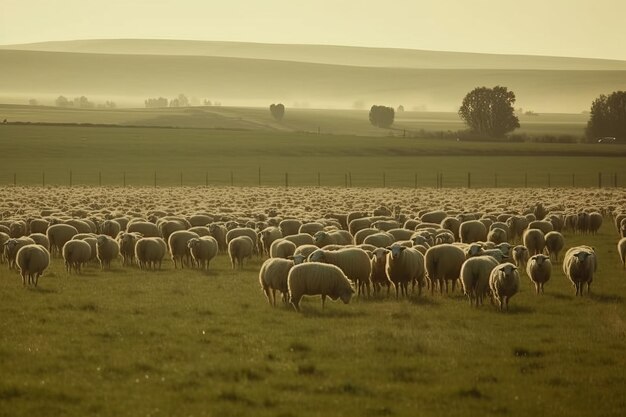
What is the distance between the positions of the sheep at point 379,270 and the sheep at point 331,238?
4272 mm

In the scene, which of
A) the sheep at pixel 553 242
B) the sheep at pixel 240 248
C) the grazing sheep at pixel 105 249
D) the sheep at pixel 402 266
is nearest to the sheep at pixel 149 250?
the grazing sheep at pixel 105 249

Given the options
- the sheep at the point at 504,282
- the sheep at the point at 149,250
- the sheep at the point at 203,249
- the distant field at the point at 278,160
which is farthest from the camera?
the distant field at the point at 278,160

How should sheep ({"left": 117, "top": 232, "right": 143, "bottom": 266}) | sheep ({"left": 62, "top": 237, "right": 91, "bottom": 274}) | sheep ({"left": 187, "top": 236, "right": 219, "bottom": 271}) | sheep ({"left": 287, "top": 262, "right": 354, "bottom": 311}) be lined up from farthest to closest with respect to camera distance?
sheep ({"left": 117, "top": 232, "right": 143, "bottom": 266}), sheep ({"left": 187, "top": 236, "right": 219, "bottom": 271}), sheep ({"left": 62, "top": 237, "right": 91, "bottom": 274}), sheep ({"left": 287, "top": 262, "right": 354, "bottom": 311})

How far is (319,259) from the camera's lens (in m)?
22.5

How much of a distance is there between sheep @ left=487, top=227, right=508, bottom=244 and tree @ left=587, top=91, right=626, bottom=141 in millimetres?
98290

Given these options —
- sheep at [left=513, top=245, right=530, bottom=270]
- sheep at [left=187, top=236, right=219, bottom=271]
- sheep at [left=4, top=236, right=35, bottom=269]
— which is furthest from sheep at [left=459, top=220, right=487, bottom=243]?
sheep at [left=4, top=236, right=35, bottom=269]

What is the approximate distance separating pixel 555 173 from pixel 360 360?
7291 cm

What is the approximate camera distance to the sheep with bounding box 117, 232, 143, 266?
29734mm

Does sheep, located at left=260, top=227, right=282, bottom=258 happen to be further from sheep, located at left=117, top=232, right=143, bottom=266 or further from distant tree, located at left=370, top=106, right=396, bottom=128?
distant tree, located at left=370, top=106, right=396, bottom=128

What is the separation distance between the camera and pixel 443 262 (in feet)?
76.4

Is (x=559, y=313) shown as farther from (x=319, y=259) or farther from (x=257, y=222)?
(x=257, y=222)

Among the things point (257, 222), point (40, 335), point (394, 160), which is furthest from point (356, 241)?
point (394, 160)

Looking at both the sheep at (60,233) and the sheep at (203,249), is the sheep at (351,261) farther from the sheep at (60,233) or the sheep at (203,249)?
the sheep at (60,233)

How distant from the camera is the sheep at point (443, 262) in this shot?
23.3m
